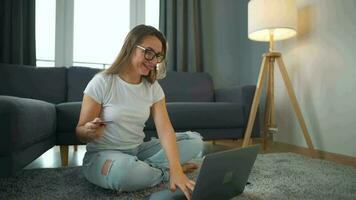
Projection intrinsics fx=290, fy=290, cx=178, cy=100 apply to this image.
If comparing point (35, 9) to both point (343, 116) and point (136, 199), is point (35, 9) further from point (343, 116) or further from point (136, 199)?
point (343, 116)

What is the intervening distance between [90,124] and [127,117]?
212 millimetres

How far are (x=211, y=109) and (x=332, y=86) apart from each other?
82cm

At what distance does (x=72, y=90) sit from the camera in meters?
2.38

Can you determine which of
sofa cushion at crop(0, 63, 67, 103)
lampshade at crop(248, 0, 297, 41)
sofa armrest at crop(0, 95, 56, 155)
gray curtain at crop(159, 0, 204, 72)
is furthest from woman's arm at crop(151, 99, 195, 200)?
gray curtain at crop(159, 0, 204, 72)

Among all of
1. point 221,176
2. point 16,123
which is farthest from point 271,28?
point 16,123

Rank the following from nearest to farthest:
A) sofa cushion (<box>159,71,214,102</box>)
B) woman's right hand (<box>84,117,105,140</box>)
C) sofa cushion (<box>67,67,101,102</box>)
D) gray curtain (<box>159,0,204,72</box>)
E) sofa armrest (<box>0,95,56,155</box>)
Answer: woman's right hand (<box>84,117,105,140</box>)
sofa armrest (<box>0,95,56,155</box>)
sofa cushion (<box>67,67,101,102</box>)
sofa cushion (<box>159,71,214,102</box>)
gray curtain (<box>159,0,204,72</box>)

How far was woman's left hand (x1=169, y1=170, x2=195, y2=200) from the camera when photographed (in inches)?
32.7

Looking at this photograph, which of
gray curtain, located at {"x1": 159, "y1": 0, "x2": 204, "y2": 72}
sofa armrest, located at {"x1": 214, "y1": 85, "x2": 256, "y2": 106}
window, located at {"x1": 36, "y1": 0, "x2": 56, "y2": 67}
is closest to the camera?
sofa armrest, located at {"x1": 214, "y1": 85, "x2": 256, "y2": 106}

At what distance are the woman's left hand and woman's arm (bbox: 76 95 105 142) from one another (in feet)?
1.00

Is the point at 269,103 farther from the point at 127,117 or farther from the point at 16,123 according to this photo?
the point at 16,123

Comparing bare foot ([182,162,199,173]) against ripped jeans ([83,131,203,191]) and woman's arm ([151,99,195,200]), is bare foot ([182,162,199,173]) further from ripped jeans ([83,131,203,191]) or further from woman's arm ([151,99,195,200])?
woman's arm ([151,99,195,200])

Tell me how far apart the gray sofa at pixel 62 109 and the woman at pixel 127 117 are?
0.85 ft

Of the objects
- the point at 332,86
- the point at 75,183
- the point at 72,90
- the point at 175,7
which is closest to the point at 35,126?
the point at 75,183

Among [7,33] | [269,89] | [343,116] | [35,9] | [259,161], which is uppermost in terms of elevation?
[35,9]
